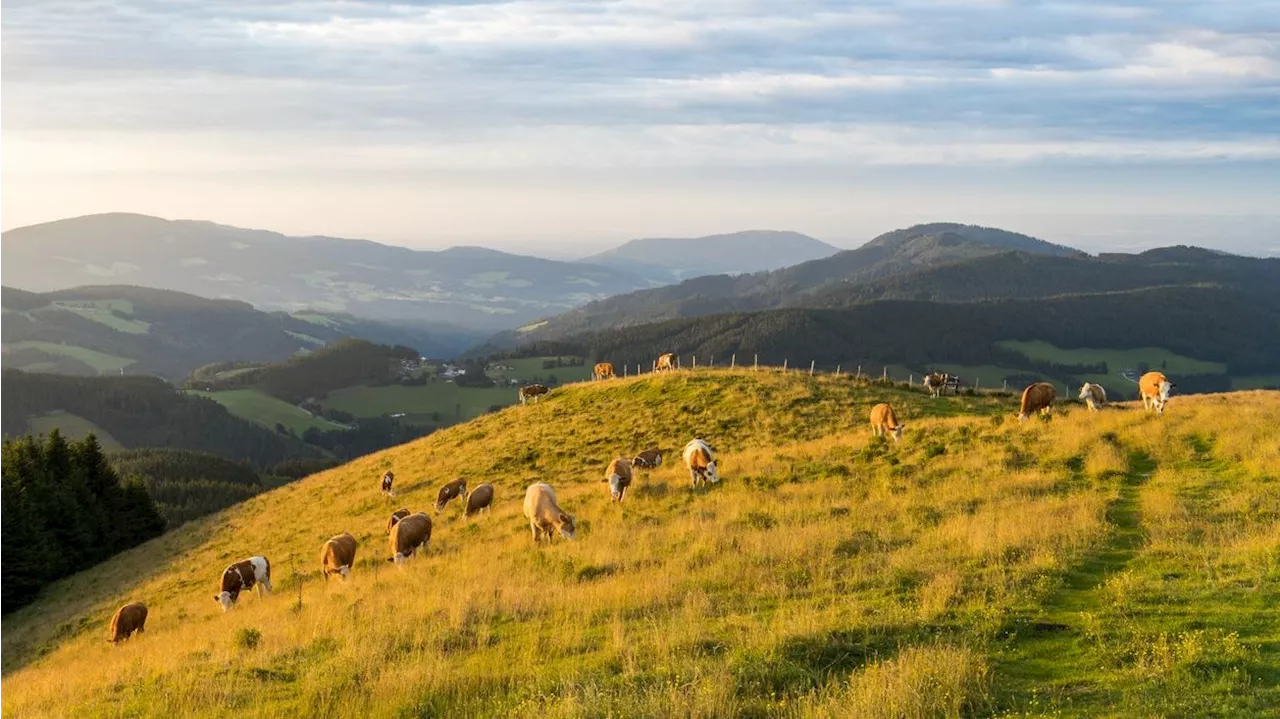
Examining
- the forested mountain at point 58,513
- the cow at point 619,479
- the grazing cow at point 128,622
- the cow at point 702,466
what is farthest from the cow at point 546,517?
the forested mountain at point 58,513

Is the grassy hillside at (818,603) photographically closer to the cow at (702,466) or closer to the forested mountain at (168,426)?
the cow at (702,466)

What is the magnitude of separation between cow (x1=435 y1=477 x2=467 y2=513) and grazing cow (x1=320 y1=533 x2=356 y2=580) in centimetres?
637

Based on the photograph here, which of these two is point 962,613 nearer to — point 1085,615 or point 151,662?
point 1085,615

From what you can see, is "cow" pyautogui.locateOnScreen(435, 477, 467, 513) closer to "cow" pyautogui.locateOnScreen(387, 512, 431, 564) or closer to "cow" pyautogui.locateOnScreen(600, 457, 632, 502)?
"cow" pyautogui.locateOnScreen(387, 512, 431, 564)

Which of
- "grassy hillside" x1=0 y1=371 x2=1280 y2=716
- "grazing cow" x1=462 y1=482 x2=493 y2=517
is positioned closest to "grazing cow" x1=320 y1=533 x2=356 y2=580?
"grassy hillside" x1=0 y1=371 x2=1280 y2=716

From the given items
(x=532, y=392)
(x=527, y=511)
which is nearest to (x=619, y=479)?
(x=527, y=511)

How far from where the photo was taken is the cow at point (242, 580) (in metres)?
22.7

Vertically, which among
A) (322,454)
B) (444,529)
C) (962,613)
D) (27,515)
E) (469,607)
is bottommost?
(322,454)

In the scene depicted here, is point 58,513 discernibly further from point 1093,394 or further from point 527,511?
point 1093,394

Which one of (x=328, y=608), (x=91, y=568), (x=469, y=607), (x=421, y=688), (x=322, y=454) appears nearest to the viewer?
(x=421, y=688)

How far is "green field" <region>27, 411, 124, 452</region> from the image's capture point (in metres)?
181

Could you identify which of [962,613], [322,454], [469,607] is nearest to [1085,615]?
[962,613]

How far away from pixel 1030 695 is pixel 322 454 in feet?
634

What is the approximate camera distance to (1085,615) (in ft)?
31.4
